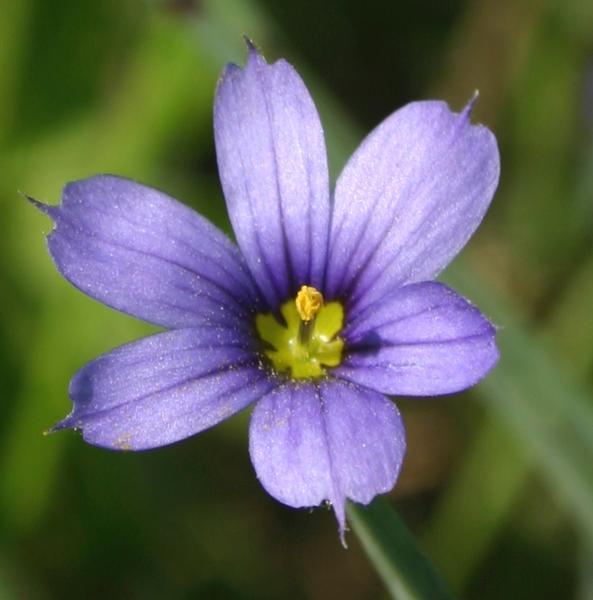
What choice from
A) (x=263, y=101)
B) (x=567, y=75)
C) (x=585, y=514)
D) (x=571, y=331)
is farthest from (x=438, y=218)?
(x=567, y=75)

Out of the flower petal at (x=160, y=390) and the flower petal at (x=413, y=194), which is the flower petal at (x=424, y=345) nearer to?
the flower petal at (x=413, y=194)

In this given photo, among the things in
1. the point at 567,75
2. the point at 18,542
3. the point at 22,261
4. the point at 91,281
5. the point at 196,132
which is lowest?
the point at 18,542

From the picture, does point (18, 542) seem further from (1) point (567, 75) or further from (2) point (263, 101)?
(1) point (567, 75)

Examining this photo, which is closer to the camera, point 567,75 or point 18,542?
point 18,542

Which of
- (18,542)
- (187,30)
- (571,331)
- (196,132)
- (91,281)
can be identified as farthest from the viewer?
(196,132)

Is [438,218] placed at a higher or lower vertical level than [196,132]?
higher

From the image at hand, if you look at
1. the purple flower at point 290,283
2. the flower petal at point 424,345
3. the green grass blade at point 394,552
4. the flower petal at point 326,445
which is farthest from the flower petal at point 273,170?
the green grass blade at point 394,552
